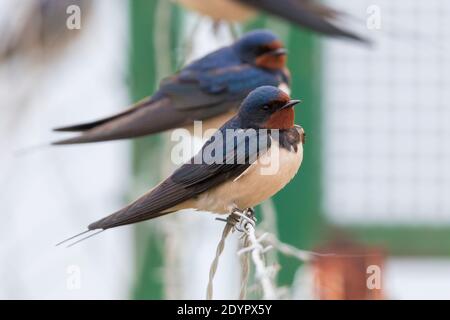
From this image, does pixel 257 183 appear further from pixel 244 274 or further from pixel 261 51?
pixel 261 51

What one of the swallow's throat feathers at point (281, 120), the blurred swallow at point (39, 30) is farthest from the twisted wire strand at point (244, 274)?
the blurred swallow at point (39, 30)

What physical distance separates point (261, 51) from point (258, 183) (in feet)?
2.95

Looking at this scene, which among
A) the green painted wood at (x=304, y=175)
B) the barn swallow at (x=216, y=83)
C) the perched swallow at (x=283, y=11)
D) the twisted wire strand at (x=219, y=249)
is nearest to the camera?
the twisted wire strand at (x=219, y=249)

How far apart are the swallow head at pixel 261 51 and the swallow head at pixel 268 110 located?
82 cm

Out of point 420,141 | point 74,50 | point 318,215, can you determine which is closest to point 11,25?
point 74,50

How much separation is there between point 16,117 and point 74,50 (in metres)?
0.63

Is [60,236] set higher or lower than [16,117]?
lower

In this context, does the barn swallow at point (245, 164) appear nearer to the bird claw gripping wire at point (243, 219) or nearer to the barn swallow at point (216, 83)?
the bird claw gripping wire at point (243, 219)

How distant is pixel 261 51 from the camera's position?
311 centimetres

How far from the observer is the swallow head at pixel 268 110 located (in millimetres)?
2254

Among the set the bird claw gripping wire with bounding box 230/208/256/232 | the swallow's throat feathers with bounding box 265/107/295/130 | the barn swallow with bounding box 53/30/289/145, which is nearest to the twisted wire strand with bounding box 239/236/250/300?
the bird claw gripping wire with bounding box 230/208/256/232

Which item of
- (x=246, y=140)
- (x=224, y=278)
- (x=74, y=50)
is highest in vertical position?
(x=74, y=50)
